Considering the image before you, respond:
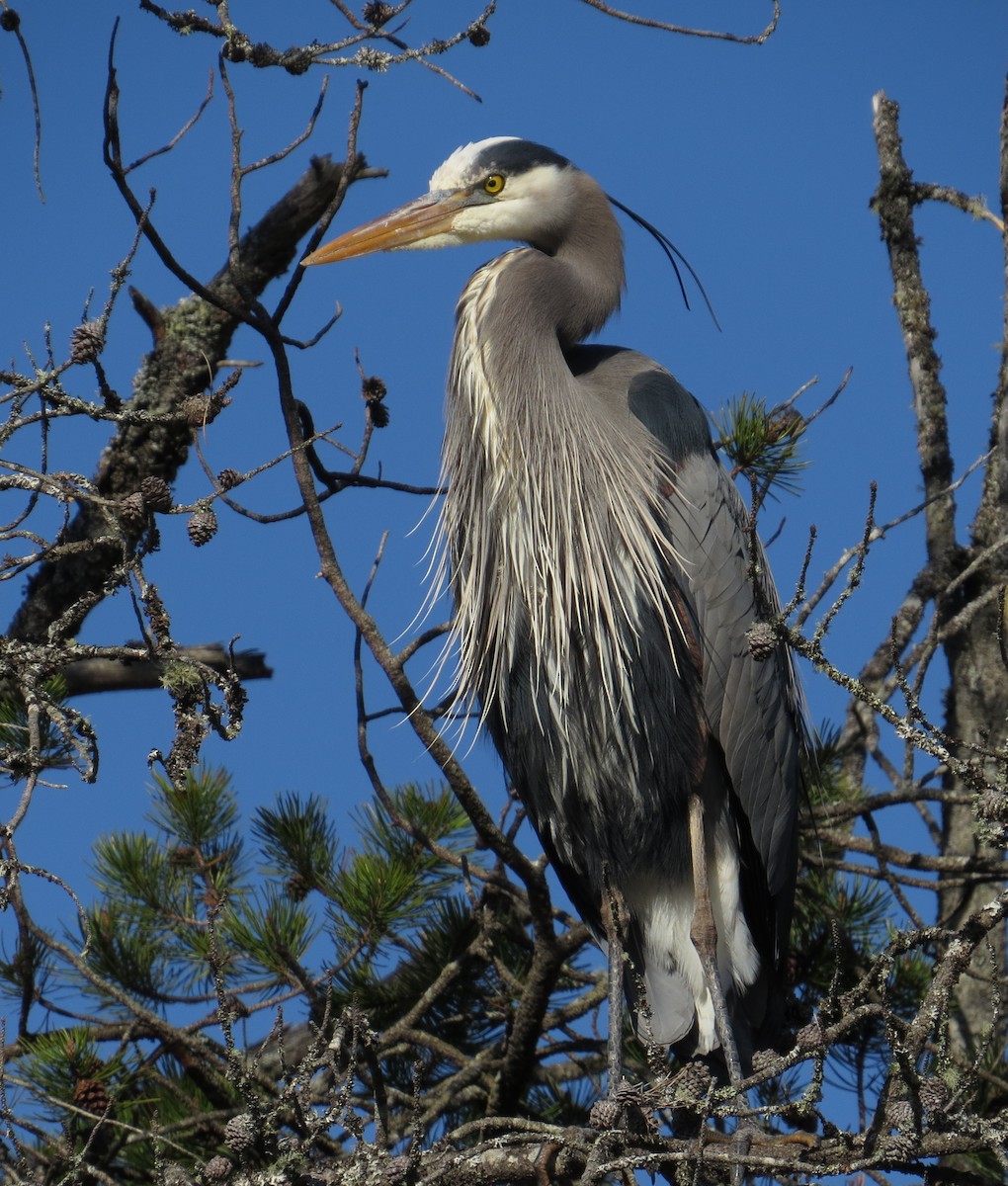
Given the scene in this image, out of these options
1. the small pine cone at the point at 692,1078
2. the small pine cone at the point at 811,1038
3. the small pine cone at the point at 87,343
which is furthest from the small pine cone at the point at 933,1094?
the small pine cone at the point at 87,343

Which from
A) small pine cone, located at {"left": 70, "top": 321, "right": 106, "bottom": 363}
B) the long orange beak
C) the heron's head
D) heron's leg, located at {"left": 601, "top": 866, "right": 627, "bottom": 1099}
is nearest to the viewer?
small pine cone, located at {"left": 70, "top": 321, "right": 106, "bottom": 363}

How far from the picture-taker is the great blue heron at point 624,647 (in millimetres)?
3211

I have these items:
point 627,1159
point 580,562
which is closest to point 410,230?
point 580,562

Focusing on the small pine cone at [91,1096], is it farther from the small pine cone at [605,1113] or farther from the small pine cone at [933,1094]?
the small pine cone at [933,1094]

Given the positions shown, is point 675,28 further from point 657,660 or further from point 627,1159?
point 627,1159

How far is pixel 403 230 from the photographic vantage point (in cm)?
354

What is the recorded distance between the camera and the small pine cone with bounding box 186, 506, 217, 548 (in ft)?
6.81

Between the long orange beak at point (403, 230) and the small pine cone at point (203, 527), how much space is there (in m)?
1.44

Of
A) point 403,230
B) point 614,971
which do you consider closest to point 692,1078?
point 614,971

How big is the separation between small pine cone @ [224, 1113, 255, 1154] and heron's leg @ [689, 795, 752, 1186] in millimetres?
1424

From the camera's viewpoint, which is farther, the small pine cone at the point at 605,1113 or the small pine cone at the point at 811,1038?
the small pine cone at the point at 605,1113

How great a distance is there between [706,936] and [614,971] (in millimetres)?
223

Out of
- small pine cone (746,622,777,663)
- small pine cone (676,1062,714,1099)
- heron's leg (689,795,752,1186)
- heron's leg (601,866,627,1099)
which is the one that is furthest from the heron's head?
small pine cone (676,1062,714,1099)

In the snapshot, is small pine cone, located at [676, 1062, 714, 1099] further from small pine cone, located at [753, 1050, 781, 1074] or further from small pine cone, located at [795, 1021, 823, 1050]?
small pine cone, located at [795, 1021, 823, 1050]
